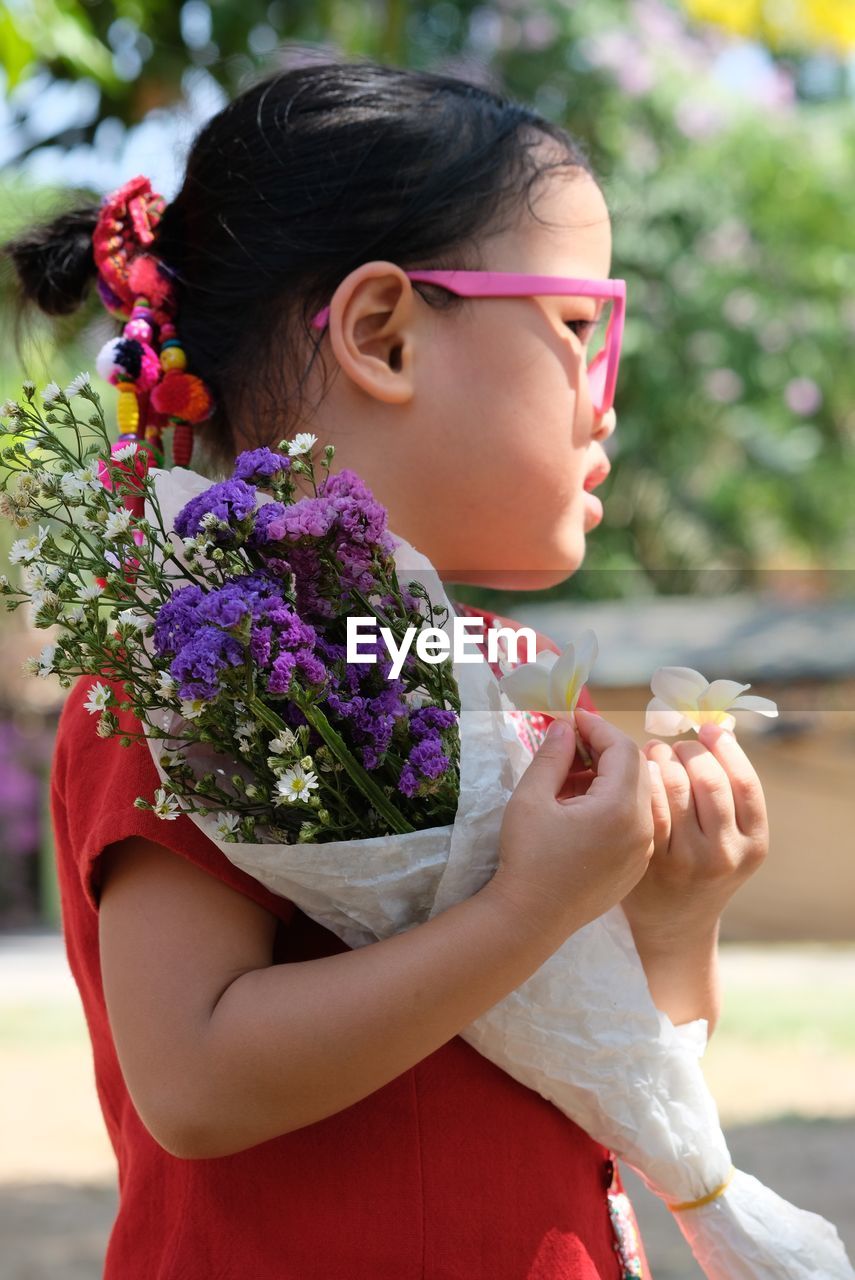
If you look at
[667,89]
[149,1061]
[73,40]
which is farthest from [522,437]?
[667,89]

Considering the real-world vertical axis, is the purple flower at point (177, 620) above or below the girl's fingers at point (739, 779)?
above

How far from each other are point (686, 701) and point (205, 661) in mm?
534

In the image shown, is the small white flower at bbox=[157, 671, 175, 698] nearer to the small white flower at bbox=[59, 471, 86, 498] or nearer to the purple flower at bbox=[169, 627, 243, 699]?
the purple flower at bbox=[169, 627, 243, 699]

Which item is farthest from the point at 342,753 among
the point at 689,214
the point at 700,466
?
the point at 700,466

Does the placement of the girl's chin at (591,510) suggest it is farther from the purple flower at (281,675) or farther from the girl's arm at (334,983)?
the purple flower at (281,675)

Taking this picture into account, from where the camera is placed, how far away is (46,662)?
1234 mm

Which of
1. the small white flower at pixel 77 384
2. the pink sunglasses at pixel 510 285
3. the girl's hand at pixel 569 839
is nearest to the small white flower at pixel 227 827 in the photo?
the girl's hand at pixel 569 839

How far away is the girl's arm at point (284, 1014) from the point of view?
1196 mm

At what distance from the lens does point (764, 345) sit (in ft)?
43.9

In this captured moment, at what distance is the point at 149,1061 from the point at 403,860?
0.27 meters

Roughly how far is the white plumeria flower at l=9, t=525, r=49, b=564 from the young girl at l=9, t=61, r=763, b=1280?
24 cm

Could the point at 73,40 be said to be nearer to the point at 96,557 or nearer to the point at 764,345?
the point at 96,557

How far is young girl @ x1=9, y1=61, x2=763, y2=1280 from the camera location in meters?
1.22

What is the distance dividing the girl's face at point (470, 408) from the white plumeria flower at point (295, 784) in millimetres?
454
